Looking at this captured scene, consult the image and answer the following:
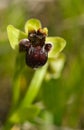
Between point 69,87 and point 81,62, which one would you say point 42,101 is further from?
point 81,62

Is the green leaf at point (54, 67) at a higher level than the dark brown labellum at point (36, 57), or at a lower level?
higher

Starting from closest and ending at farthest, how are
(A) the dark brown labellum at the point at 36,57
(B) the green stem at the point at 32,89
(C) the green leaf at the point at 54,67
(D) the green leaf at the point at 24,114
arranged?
(A) the dark brown labellum at the point at 36,57 < (D) the green leaf at the point at 24,114 < (B) the green stem at the point at 32,89 < (C) the green leaf at the point at 54,67

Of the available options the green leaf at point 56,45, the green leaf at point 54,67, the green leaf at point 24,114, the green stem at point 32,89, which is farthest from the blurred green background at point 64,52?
the green leaf at point 56,45

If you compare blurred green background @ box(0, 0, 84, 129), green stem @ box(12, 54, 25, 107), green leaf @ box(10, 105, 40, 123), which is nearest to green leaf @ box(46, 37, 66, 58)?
green stem @ box(12, 54, 25, 107)

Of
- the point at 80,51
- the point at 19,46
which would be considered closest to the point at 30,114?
the point at 19,46

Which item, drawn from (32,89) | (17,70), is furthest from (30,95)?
(17,70)

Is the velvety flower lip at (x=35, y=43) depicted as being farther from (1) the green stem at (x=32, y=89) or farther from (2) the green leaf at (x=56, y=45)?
(1) the green stem at (x=32, y=89)

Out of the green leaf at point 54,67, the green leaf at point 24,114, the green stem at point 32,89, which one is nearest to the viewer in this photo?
the green leaf at point 24,114

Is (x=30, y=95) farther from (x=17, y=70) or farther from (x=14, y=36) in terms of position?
(x=14, y=36)
